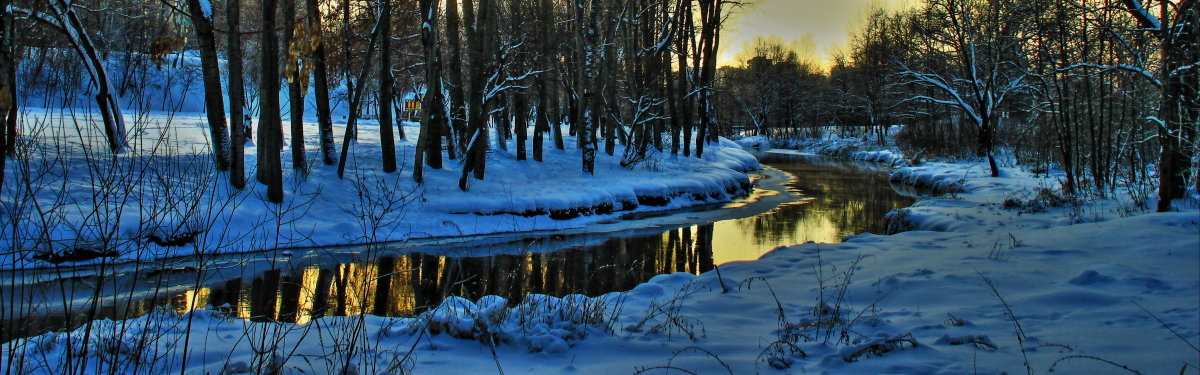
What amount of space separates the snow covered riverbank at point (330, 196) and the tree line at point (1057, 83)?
8.13 meters

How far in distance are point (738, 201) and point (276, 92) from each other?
12.7 m

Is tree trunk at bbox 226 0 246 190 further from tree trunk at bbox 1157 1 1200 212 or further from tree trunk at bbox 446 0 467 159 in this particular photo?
tree trunk at bbox 1157 1 1200 212

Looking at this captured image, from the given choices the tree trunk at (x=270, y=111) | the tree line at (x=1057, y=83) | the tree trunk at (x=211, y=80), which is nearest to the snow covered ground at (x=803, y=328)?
the tree line at (x=1057, y=83)

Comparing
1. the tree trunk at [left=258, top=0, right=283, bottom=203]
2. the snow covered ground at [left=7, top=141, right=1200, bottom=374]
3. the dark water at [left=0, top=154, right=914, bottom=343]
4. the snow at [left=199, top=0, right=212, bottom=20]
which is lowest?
the dark water at [left=0, top=154, right=914, bottom=343]

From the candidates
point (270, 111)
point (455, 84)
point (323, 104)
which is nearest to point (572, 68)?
point (455, 84)

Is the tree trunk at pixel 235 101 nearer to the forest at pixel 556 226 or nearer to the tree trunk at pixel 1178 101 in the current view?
the forest at pixel 556 226

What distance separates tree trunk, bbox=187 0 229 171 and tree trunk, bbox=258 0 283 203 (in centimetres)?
78

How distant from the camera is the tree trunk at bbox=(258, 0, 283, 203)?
11.5 metres

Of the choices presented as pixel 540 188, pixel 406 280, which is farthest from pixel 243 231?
pixel 540 188

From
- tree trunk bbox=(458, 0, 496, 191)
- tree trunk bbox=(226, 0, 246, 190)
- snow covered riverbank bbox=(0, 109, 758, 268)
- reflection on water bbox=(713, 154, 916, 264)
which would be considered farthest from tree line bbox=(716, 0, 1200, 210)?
tree trunk bbox=(226, 0, 246, 190)

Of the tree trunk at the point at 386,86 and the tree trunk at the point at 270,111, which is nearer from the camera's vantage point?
the tree trunk at the point at 270,111

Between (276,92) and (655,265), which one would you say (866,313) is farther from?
(276,92)

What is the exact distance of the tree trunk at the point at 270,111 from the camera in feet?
37.8

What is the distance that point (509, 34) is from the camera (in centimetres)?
2042
